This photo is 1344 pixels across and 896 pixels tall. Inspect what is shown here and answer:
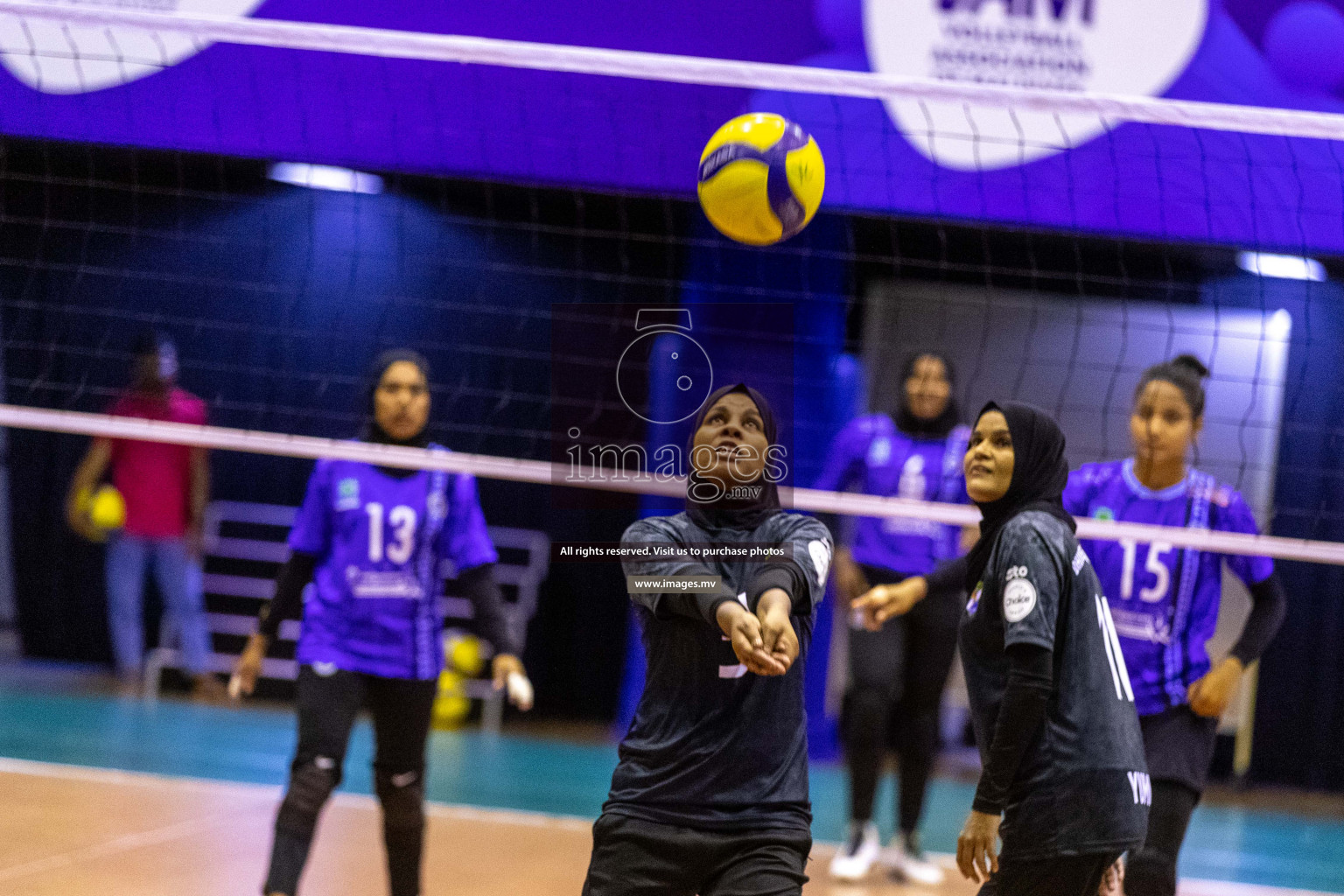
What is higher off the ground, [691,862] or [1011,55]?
[1011,55]

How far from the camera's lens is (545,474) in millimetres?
4098

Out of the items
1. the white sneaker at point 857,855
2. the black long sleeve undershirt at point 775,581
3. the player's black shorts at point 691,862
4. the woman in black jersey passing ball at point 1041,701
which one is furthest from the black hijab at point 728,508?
the white sneaker at point 857,855

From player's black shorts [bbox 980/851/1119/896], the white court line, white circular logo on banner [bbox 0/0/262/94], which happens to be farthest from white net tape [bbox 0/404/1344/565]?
white circular logo on banner [bbox 0/0/262/94]

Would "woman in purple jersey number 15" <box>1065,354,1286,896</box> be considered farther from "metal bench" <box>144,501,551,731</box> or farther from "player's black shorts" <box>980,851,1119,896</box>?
"metal bench" <box>144,501,551,731</box>

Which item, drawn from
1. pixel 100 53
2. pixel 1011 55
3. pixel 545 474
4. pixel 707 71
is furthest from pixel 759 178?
pixel 100 53

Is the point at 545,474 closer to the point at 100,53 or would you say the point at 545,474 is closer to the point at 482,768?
the point at 482,768

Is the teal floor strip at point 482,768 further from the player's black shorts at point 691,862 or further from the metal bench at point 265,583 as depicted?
the player's black shorts at point 691,862

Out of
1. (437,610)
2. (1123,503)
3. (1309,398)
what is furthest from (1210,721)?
(1309,398)

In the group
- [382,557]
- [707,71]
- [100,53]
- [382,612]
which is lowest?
[382,612]

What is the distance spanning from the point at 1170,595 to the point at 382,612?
2.29 meters

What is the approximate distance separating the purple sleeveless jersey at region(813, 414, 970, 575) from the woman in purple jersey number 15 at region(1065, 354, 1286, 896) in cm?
145

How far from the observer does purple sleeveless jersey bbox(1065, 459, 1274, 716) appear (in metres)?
3.76

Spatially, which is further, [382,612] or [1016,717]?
[382,612]

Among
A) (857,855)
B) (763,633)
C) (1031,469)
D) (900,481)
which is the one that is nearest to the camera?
(763,633)
